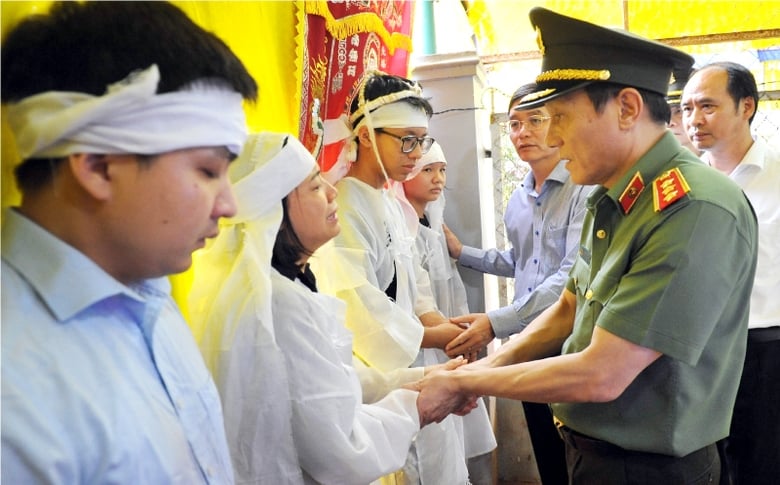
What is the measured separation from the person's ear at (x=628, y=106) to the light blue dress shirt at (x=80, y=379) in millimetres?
1230

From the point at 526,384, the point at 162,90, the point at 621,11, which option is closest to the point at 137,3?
the point at 162,90

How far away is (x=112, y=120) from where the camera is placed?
2.82ft

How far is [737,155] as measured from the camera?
2957 mm

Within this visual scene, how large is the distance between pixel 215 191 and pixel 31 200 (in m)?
0.24

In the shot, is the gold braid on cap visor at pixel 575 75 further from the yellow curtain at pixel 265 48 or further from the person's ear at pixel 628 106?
the yellow curtain at pixel 265 48

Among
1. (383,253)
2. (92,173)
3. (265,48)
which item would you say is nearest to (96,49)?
(92,173)

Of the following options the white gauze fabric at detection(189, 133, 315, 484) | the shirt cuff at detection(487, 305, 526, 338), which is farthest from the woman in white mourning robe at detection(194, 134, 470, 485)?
the shirt cuff at detection(487, 305, 526, 338)

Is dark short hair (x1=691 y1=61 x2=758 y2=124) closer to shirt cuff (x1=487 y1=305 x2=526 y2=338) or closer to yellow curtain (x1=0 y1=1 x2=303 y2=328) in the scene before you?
shirt cuff (x1=487 y1=305 x2=526 y2=338)

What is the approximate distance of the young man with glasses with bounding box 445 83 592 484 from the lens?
3043mm

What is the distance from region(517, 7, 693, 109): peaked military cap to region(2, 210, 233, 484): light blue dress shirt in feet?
3.98

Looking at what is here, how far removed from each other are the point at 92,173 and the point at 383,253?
5.41ft

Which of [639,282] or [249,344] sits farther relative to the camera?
[639,282]

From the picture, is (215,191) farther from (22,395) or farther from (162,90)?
(22,395)

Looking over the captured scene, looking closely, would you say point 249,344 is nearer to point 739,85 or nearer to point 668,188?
point 668,188
